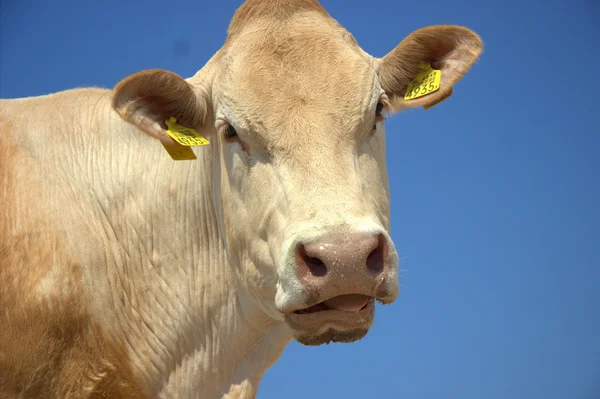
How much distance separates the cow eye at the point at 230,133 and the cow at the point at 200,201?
0.05 ft

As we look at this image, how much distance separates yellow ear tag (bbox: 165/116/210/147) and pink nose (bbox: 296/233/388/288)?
1631 mm

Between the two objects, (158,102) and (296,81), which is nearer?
(296,81)

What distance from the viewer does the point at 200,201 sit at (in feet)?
20.6

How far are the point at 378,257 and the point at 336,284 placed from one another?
338 millimetres

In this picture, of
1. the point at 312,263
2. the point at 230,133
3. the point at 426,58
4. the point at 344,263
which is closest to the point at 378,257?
the point at 344,263

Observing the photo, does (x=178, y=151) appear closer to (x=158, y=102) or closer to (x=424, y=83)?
(x=158, y=102)

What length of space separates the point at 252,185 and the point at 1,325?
2229 mm

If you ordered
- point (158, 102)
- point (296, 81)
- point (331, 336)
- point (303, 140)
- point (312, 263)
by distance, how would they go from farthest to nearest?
point (158, 102) → point (296, 81) → point (303, 140) → point (331, 336) → point (312, 263)

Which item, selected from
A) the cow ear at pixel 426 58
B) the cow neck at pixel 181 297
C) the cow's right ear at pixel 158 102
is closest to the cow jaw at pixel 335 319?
the cow neck at pixel 181 297

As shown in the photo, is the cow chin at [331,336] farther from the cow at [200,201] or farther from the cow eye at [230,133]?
the cow eye at [230,133]

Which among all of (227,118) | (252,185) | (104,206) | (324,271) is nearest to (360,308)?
(324,271)

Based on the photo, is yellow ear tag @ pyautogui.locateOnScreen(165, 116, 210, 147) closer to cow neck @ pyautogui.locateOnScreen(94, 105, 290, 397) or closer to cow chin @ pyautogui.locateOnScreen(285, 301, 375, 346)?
cow neck @ pyautogui.locateOnScreen(94, 105, 290, 397)

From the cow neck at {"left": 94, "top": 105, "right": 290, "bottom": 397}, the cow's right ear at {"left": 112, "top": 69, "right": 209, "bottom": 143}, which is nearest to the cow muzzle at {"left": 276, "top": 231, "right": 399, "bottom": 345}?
the cow neck at {"left": 94, "top": 105, "right": 290, "bottom": 397}

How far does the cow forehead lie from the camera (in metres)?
5.19
